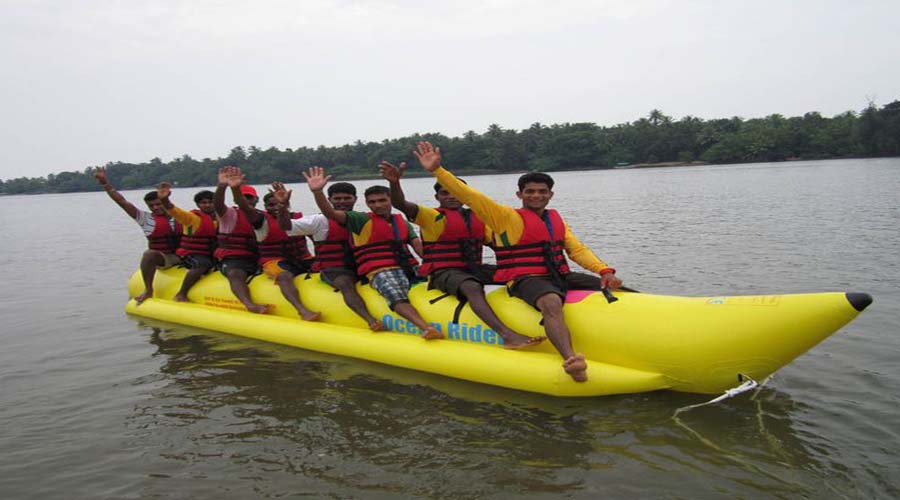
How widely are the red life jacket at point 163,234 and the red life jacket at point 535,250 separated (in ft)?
14.0

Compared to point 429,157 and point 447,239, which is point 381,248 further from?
point 429,157

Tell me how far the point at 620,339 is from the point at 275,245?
11.7 ft

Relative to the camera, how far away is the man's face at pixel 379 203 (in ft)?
16.6

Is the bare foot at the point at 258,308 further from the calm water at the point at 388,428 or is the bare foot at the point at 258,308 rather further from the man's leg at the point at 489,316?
the man's leg at the point at 489,316

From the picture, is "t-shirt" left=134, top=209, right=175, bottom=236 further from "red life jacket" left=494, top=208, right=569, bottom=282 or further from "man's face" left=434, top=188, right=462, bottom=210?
"red life jacket" left=494, top=208, right=569, bottom=282

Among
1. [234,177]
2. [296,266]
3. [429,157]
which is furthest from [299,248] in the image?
[429,157]

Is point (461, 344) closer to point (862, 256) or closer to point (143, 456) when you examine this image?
point (143, 456)

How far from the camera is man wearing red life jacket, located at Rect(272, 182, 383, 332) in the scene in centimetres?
519

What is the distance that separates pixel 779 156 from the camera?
168 feet

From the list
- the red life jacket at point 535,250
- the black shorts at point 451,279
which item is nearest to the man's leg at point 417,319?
the black shorts at point 451,279

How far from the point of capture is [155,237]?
7027 mm

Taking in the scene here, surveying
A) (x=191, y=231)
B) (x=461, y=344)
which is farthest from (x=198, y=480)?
(x=191, y=231)

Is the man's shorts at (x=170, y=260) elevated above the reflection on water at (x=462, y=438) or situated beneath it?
elevated above

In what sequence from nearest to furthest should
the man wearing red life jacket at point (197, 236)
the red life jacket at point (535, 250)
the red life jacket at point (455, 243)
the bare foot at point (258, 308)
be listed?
1. the red life jacket at point (535, 250)
2. the red life jacket at point (455, 243)
3. the bare foot at point (258, 308)
4. the man wearing red life jacket at point (197, 236)
